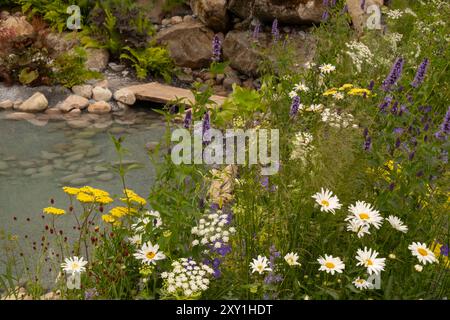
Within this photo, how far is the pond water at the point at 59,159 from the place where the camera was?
5102 mm

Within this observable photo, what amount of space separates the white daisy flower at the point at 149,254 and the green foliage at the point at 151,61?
5980mm

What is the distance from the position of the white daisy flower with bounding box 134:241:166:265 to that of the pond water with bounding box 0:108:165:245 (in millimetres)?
2268

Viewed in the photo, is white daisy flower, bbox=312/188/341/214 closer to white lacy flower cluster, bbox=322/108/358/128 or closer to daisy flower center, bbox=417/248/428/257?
daisy flower center, bbox=417/248/428/257

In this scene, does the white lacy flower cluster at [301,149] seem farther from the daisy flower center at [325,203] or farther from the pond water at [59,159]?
the pond water at [59,159]

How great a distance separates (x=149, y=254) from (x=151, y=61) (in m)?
6.12

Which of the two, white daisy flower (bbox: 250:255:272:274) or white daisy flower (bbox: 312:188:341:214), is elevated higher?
white daisy flower (bbox: 312:188:341:214)

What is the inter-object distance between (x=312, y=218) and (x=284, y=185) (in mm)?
248

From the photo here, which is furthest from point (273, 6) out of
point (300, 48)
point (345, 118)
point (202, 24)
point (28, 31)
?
point (345, 118)

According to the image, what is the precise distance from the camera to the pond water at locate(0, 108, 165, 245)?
5.10m

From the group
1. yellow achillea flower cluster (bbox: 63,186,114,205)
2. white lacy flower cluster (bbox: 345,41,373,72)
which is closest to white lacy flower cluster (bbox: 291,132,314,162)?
yellow achillea flower cluster (bbox: 63,186,114,205)

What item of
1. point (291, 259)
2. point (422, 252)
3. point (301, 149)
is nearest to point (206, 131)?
point (301, 149)

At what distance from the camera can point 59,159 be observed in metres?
6.03

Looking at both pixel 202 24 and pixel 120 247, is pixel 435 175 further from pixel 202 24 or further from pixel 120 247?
pixel 202 24

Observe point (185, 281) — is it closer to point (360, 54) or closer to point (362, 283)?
point (362, 283)
